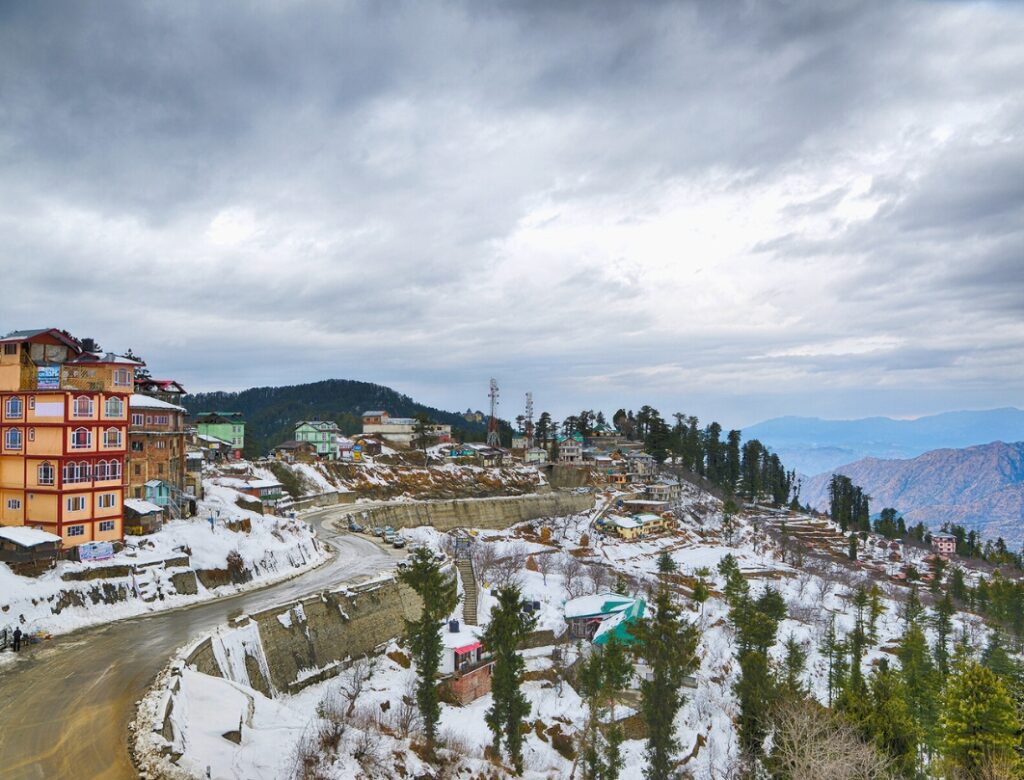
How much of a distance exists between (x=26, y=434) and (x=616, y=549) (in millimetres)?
66383

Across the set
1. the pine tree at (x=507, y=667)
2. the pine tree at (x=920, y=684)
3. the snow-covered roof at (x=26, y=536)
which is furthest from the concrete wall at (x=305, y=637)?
the pine tree at (x=920, y=684)

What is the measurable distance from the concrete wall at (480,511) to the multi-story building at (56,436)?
3788 cm

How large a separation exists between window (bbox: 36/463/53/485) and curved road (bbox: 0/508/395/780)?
971 cm

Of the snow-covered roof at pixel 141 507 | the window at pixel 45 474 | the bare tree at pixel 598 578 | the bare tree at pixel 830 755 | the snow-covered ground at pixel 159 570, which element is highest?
the window at pixel 45 474

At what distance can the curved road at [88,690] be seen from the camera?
1934cm

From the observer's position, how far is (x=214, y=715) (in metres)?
23.8

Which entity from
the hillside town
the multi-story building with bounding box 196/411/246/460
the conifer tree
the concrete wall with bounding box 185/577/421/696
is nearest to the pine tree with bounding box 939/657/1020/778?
the hillside town

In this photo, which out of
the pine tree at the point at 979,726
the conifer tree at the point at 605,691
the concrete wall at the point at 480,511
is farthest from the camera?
the concrete wall at the point at 480,511

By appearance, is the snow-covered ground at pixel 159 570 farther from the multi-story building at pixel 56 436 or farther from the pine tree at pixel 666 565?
the pine tree at pixel 666 565

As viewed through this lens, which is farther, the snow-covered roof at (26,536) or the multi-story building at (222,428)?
the multi-story building at (222,428)

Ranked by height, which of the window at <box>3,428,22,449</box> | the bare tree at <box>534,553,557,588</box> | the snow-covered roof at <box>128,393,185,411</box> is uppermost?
the snow-covered roof at <box>128,393,185,411</box>

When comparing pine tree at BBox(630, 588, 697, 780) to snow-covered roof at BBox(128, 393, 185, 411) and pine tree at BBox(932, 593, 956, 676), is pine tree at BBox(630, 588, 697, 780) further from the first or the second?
pine tree at BBox(932, 593, 956, 676)

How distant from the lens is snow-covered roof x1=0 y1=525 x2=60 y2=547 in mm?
33406

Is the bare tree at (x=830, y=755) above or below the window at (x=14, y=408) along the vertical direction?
below
